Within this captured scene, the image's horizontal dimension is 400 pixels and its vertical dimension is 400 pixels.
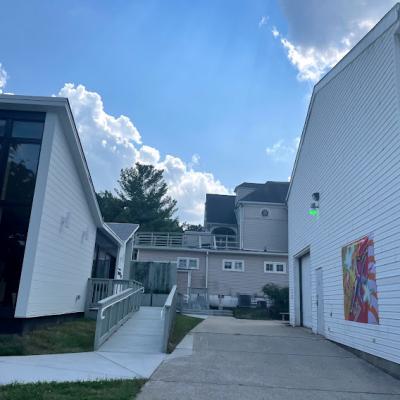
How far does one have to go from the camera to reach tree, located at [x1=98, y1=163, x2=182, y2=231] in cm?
4031

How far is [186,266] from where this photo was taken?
83.5 ft

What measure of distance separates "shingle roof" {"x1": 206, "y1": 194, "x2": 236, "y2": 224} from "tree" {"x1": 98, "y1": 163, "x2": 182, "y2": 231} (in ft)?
22.3

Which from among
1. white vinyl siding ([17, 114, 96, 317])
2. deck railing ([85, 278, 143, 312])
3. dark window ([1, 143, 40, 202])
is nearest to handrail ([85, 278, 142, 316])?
deck railing ([85, 278, 143, 312])

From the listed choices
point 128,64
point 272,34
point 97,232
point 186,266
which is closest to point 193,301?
point 186,266

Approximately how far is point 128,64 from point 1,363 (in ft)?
38.5

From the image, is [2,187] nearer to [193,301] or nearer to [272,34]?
[272,34]

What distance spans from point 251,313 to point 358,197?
12737 mm

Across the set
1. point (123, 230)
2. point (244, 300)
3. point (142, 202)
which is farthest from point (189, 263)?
point (142, 202)

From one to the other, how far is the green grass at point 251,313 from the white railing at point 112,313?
867 centimetres

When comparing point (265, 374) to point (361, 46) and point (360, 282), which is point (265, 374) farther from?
point (361, 46)

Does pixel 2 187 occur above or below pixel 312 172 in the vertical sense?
Answer: below

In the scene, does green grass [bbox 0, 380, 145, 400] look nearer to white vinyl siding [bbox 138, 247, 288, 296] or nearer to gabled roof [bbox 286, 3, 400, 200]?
gabled roof [bbox 286, 3, 400, 200]

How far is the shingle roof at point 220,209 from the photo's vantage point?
3394 cm

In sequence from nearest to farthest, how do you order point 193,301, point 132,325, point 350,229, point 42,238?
point 42,238, point 350,229, point 132,325, point 193,301
